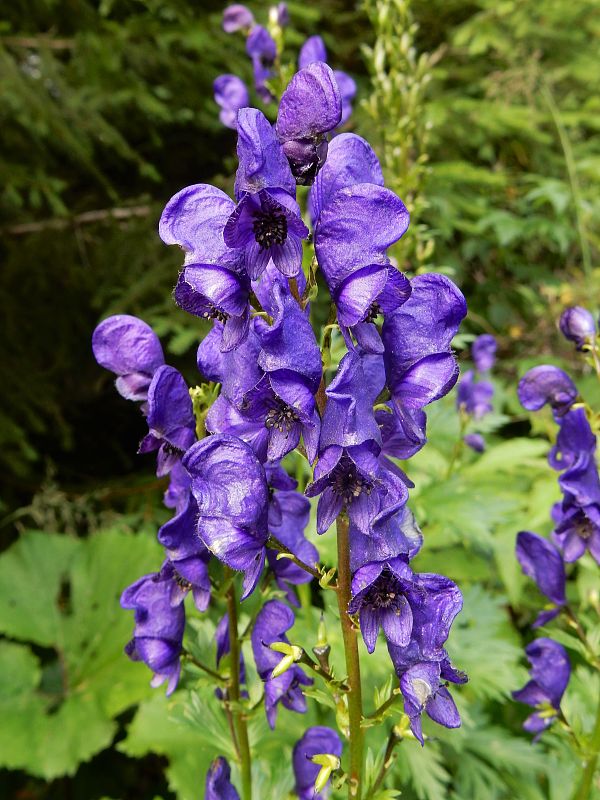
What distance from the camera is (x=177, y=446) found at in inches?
44.4

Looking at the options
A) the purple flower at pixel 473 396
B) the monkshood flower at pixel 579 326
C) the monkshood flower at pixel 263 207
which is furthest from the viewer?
the purple flower at pixel 473 396

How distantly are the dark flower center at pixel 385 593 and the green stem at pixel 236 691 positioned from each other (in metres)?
0.31

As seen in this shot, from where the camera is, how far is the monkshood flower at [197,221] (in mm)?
882

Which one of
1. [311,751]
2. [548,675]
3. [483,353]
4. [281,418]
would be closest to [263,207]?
[281,418]

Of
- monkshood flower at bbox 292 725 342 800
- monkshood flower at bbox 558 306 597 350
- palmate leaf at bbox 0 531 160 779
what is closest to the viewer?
monkshood flower at bbox 292 725 342 800

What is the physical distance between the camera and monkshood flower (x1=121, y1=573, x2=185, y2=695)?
1160 mm

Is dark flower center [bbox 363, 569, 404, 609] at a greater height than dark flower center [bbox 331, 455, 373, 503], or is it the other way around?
dark flower center [bbox 331, 455, 373, 503]

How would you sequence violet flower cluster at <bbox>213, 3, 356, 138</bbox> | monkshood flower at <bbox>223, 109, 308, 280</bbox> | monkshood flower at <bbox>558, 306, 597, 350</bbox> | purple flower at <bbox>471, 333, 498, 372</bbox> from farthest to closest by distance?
purple flower at <bbox>471, 333, 498, 372</bbox>
violet flower cluster at <bbox>213, 3, 356, 138</bbox>
monkshood flower at <bbox>558, 306, 597, 350</bbox>
monkshood flower at <bbox>223, 109, 308, 280</bbox>

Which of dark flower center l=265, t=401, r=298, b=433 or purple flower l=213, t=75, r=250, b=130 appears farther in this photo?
purple flower l=213, t=75, r=250, b=130

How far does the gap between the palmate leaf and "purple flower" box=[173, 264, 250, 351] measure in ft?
7.22

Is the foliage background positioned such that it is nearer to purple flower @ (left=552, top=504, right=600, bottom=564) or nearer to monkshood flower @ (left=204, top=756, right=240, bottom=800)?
monkshood flower @ (left=204, top=756, right=240, bottom=800)

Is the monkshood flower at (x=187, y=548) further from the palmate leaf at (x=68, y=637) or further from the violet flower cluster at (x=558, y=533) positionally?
the palmate leaf at (x=68, y=637)

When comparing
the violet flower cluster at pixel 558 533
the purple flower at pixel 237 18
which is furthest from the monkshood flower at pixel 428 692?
the purple flower at pixel 237 18

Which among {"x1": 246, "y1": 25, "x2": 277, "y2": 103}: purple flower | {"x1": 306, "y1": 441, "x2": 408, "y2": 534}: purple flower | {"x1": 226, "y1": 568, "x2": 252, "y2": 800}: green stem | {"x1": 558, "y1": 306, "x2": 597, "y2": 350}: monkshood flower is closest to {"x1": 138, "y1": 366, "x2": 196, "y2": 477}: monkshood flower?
{"x1": 226, "y1": 568, "x2": 252, "y2": 800}: green stem
